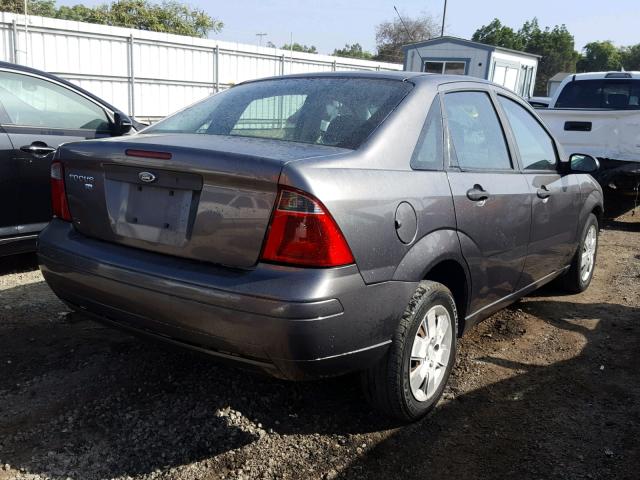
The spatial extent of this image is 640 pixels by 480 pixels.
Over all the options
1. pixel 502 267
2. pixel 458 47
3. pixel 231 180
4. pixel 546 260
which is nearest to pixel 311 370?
pixel 231 180

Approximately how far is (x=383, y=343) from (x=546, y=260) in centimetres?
201

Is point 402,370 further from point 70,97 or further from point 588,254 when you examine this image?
point 70,97

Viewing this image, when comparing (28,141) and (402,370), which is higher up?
(28,141)

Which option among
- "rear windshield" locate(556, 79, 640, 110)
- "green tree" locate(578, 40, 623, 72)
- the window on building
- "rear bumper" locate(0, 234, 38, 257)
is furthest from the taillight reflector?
"green tree" locate(578, 40, 623, 72)

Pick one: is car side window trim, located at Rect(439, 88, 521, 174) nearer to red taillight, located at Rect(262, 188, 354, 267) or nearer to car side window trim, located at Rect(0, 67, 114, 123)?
red taillight, located at Rect(262, 188, 354, 267)

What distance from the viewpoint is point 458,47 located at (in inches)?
880

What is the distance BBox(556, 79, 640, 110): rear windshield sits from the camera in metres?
8.94

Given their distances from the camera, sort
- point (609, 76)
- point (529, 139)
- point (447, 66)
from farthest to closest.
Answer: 1. point (447, 66)
2. point (609, 76)
3. point (529, 139)

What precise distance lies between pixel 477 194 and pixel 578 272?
2225 mm

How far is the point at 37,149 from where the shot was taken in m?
4.64

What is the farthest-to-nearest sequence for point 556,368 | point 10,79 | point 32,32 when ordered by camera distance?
point 32,32 → point 10,79 → point 556,368

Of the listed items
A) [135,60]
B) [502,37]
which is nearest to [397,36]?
[502,37]

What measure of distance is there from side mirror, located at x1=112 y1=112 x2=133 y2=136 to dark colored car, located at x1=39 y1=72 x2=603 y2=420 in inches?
79.2

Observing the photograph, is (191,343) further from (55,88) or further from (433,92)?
(55,88)
